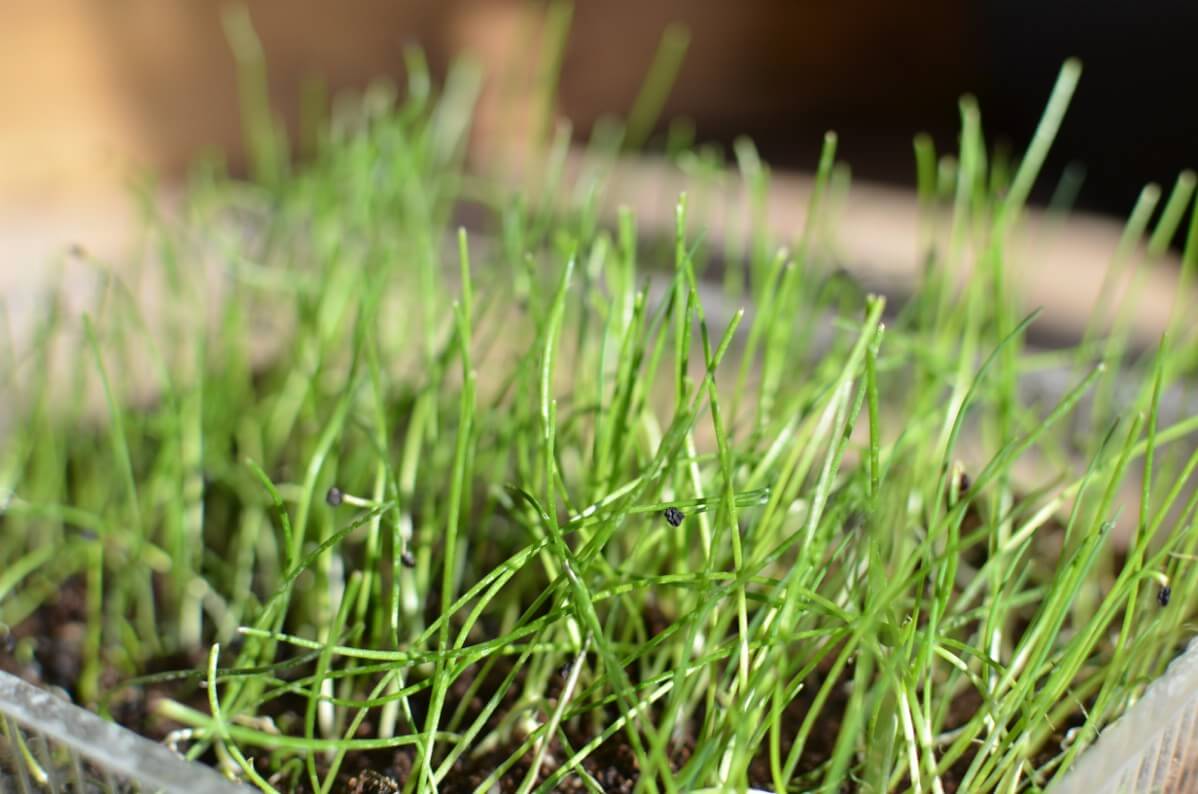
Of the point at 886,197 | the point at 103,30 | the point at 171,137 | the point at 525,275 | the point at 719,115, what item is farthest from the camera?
the point at 719,115

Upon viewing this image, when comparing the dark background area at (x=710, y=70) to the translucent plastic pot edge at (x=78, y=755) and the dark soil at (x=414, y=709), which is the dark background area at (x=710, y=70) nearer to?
the dark soil at (x=414, y=709)

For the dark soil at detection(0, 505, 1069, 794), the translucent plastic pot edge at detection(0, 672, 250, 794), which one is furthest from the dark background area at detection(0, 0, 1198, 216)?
the translucent plastic pot edge at detection(0, 672, 250, 794)

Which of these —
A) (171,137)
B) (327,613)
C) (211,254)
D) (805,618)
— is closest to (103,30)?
(171,137)

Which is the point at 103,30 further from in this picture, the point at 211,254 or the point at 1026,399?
the point at 1026,399

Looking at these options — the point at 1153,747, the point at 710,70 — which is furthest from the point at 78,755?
the point at 710,70

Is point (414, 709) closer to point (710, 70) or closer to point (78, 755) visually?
point (78, 755)

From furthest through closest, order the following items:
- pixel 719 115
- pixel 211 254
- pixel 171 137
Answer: pixel 719 115 → pixel 171 137 → pixel 211 254
